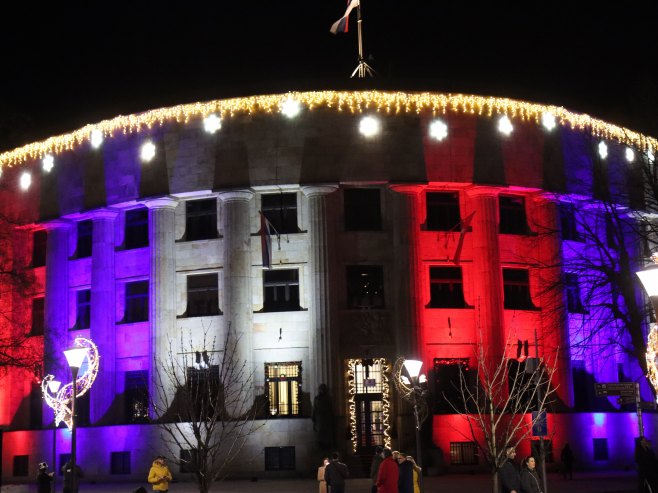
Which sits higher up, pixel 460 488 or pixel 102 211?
pixel 102 211

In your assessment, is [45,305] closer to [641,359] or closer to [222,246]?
[222,246]

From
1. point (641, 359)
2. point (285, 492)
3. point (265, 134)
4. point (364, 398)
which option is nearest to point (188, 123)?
point (265, 134)

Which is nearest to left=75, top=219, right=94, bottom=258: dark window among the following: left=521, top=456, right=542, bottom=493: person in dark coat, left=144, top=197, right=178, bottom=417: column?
left=144, top=197, right=178, bottom=417: column

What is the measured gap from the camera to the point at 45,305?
5153cm

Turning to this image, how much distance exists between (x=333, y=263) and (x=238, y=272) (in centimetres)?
438

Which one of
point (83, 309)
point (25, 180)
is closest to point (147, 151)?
point (83, 309)

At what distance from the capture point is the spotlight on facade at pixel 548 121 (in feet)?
161

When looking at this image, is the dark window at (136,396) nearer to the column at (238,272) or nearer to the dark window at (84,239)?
the column at (238,272)

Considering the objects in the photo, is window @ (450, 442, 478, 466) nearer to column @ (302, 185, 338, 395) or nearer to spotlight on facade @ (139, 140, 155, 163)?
column @ (302, 185, 338, 395)

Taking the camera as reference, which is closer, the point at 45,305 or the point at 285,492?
the point at 285,492

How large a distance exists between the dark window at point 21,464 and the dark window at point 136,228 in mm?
11787

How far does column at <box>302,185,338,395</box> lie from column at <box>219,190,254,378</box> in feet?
9.31

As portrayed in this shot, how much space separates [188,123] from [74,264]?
9858 mm

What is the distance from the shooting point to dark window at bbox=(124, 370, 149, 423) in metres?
47.2
